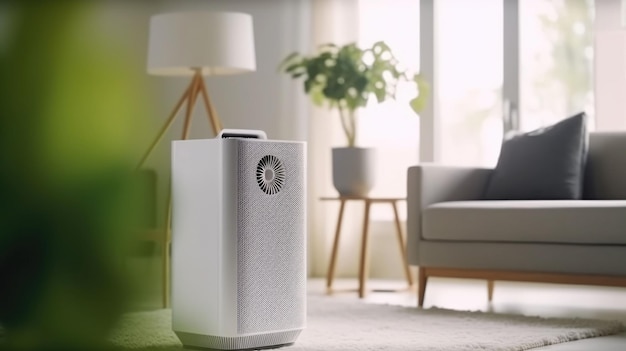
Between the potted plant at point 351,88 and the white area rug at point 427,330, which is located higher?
the potted plant at point 351,88

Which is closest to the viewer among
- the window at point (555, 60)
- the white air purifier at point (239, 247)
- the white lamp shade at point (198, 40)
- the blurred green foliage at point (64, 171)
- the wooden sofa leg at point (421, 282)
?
the blurred green foliage at point (64, 171)

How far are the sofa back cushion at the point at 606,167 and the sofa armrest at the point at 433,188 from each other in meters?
0.44

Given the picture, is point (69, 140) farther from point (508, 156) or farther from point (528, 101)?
point (528, 101)

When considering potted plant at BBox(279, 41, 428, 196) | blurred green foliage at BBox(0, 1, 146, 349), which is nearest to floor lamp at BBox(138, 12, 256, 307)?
potted plant at BBox(279, 41, 428, 196)

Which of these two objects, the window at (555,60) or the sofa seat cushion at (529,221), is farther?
the window at (555,60)

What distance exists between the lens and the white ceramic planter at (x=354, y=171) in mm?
4703

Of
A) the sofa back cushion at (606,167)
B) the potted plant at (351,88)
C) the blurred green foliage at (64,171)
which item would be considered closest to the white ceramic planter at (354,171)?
the potted plant at (351,88)

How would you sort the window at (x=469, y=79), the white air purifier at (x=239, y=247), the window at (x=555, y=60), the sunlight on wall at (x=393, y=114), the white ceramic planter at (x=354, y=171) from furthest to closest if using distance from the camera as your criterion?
1. the sunlight on wall at (x=393, y=114)
2. the window at (x=469, y=79)
3. the window at (x=555, y=60)
4. the white ceramic planter at (x=354, y=171)
5. the white air purifier at (x=239, y=247)

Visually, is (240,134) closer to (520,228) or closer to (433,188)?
(520,228)

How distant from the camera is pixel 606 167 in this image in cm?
397

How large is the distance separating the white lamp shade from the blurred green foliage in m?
3.91

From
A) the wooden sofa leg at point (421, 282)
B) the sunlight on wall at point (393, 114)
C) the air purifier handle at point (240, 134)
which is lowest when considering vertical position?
the wooden sofa leg at point (421, 282)

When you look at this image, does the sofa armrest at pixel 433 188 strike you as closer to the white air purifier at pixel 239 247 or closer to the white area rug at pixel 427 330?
the white area rug at pixel 427 330

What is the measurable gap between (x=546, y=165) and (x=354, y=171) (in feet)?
3.53
